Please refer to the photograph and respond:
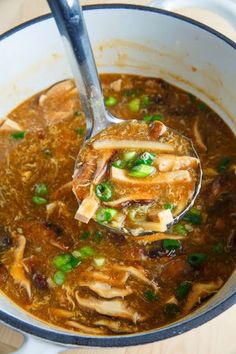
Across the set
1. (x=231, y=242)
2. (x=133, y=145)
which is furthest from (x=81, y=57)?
(x=231, y=242)

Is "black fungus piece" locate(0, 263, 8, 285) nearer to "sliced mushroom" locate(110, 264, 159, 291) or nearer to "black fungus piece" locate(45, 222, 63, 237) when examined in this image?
"black fungus piece" locate(45, 222, 63, 237)

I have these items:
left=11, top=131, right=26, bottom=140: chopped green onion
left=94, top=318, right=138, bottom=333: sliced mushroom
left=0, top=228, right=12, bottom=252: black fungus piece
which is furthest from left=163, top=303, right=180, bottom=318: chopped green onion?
left=11, top=131, right=26, bottom=140: chopped green onion

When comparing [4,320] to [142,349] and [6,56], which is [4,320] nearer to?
[142,349]

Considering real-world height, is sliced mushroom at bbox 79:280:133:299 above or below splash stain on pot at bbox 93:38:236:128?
below

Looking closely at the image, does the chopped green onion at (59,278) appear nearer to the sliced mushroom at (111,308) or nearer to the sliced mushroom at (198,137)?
the sliced mushroom at (111,308)

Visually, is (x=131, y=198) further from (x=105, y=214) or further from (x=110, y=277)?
(x=110, y=277)

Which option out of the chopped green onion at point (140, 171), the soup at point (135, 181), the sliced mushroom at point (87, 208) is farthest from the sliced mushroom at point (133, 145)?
the sliced mushroom at point (87, 208)

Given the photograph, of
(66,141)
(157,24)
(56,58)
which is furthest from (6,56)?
(157,24)
